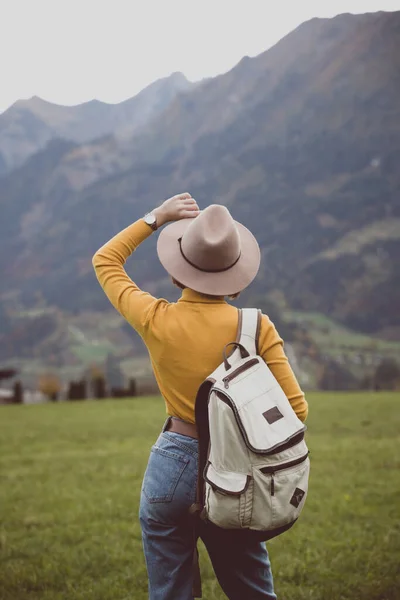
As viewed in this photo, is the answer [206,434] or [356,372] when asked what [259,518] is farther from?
[356,372]

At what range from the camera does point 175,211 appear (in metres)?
3.07

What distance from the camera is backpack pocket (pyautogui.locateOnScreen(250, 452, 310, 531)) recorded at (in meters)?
2.54

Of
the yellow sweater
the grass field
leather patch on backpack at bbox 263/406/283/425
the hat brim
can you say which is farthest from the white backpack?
the grass field

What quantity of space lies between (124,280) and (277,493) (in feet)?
3.76

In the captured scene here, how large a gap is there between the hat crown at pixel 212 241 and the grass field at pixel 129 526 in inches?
134

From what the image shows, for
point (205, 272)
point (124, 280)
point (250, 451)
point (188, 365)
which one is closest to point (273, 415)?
point (250, 451)

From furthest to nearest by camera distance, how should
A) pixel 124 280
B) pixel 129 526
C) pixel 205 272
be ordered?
1. pixel 129 526
2. pixel 124 280
3. pixel 205 272

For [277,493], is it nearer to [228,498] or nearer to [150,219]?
[228,498]

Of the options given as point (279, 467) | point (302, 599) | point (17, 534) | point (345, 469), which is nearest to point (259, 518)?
point (279, 467)

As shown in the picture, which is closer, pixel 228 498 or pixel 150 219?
pixel 228 498

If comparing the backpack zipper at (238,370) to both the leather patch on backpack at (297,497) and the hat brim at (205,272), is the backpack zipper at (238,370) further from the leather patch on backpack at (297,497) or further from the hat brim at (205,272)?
the leather patch on backpack at (297,497)

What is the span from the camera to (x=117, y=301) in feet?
9.77

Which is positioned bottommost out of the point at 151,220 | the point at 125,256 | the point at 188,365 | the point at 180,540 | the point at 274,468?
the point at 180,540

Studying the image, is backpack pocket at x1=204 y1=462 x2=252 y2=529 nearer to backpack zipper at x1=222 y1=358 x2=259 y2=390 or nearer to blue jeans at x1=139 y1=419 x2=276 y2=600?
blue jeans at x1=139 y1=419 x2=276 y2=600
